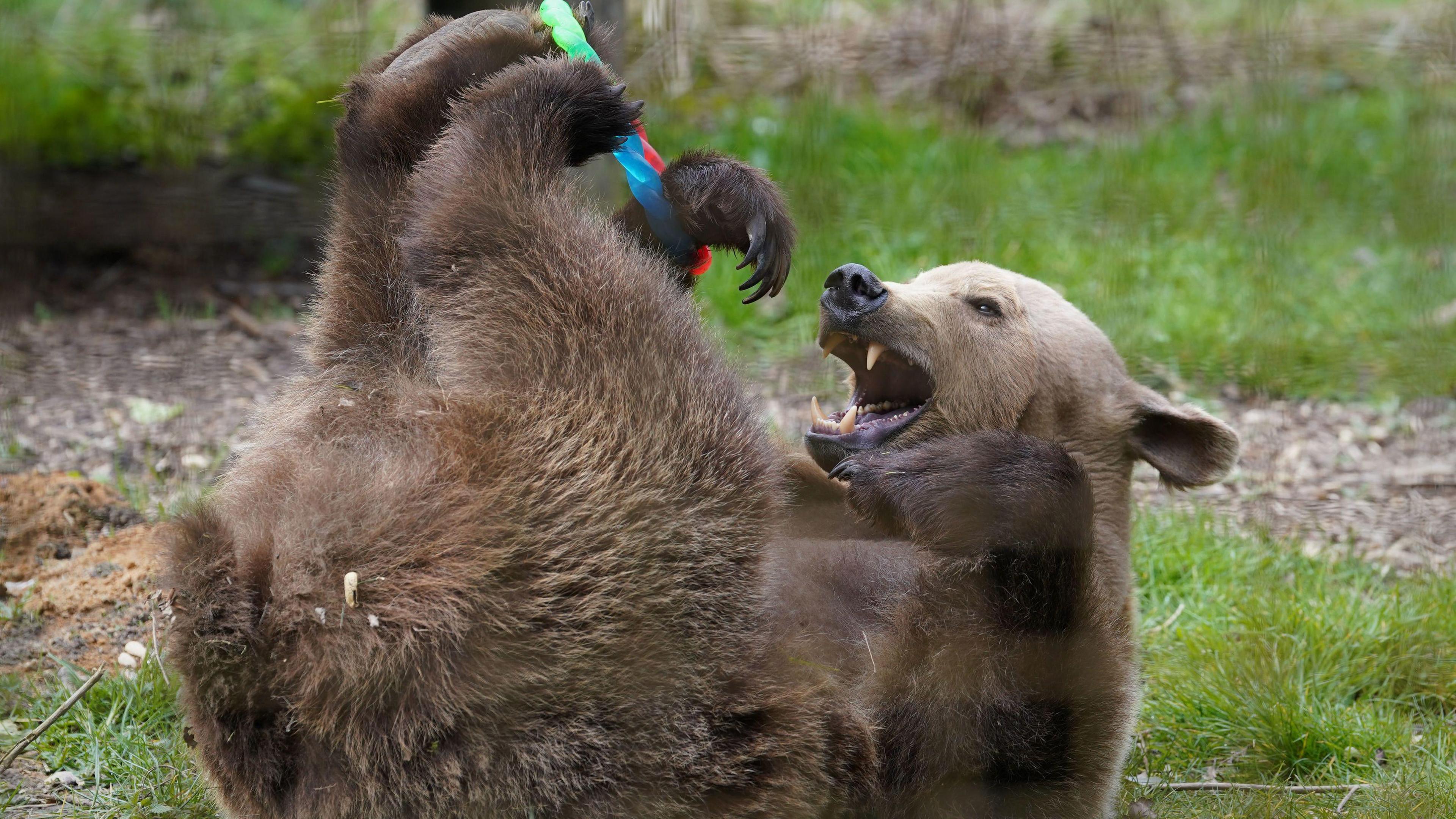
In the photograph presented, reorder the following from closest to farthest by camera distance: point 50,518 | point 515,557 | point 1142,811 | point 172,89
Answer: point 515,557 → point 1142,811 → point 50,518 → point 172,89

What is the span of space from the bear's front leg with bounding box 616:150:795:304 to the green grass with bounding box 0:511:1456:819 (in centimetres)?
175

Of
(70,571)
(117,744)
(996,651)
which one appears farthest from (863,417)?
(70,571)

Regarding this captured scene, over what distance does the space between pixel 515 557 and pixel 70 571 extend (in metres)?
2.24

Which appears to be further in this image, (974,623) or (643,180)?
(643,180)

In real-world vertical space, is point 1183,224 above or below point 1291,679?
above

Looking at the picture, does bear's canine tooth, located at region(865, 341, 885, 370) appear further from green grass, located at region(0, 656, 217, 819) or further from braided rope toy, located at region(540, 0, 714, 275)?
green grass, located at region(0, 656, 217, 819)

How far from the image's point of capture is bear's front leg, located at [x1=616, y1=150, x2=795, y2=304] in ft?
10.8

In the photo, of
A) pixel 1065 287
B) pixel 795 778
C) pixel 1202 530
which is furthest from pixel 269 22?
pixel 795 778

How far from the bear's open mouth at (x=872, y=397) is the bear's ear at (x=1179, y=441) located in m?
0.65

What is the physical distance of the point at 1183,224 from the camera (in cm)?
766

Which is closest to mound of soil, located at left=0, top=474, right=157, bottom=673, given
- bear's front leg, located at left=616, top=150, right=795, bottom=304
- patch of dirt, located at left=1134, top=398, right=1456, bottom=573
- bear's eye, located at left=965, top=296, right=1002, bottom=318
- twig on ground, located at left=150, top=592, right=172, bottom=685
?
twig on ground, located at left=150, top=592, right=172, bottom=685

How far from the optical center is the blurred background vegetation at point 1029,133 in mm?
6027

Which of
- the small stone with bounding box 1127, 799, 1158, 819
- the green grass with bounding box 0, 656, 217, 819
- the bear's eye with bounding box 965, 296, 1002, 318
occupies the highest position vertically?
the bear's eye with bounding box 965, 296, 1002, 318

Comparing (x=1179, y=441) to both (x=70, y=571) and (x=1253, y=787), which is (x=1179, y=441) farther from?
(x=70, y=571)
